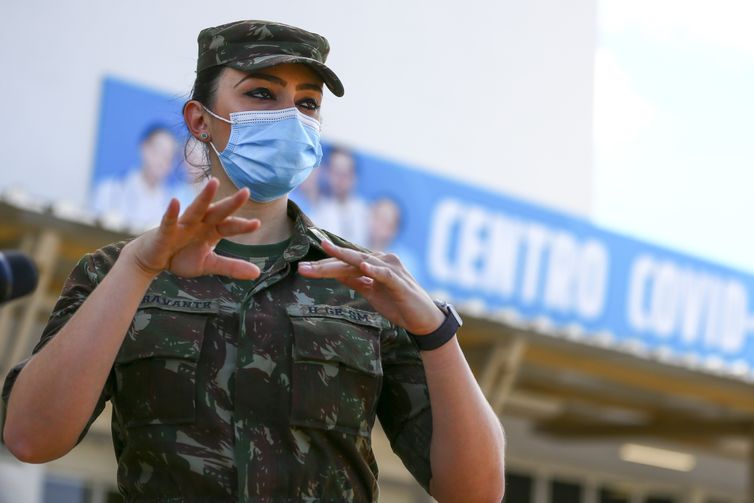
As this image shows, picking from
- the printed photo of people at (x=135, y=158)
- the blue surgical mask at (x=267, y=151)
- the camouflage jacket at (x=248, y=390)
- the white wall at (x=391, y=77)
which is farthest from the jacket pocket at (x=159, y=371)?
the white wall at (x=391, y=77)

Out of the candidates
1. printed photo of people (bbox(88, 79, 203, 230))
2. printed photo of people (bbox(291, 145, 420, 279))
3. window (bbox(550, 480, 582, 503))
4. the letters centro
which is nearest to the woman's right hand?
printed photo of people (bbox(88, 79, 203, 230))

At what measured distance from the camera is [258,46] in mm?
2668

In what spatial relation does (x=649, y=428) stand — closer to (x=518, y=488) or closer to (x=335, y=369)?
(x=518, y=488)

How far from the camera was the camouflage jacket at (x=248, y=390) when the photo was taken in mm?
2398

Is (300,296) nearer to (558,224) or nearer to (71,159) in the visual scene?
(71,159)

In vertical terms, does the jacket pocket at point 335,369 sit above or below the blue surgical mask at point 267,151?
below

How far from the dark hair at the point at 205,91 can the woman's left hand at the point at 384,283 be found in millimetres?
502

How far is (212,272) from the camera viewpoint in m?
2.28

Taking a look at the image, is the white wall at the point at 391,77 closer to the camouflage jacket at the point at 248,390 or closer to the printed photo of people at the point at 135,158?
the printed photo of people at the point at 135,158

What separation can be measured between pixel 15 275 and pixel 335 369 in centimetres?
66

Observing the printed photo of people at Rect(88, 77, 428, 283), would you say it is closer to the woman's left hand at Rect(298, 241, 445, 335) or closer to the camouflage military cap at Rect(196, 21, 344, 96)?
the camouflage military cap at Rect(196, 21, 344, 96)


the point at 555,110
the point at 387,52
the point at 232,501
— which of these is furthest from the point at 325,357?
the point at 555,110

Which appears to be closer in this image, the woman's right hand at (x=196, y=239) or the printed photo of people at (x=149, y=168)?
the woman's right hand at (x=196, y=239)

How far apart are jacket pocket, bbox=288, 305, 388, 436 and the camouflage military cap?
0.46 m
